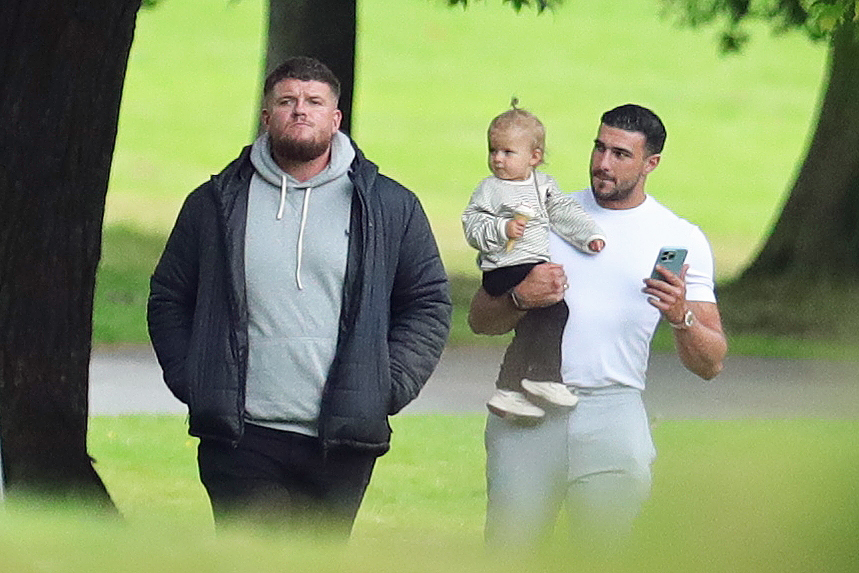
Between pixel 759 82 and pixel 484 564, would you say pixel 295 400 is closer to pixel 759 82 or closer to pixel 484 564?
pixel 484 564

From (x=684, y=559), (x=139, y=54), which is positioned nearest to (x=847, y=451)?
(x=684, y=559)

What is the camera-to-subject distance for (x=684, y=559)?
475cm

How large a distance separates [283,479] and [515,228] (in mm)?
956

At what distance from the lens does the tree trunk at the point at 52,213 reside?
5.25m

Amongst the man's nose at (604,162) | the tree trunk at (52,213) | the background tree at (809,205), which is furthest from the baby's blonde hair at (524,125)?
the tree trunk at (52,213)

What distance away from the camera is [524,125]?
184 inches

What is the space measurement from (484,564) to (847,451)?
121 centimetres

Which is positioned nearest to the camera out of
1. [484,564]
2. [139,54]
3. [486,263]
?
[486,263]

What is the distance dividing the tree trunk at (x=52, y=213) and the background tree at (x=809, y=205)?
2.02 meters

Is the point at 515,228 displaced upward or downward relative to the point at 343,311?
upward

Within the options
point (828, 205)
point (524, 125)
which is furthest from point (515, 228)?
point (828, 205)

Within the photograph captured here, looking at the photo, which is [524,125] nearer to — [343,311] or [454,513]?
[343,311]

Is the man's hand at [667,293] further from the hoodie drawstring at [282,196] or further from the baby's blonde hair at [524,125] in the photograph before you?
the hoodie drawstring at [282,196]

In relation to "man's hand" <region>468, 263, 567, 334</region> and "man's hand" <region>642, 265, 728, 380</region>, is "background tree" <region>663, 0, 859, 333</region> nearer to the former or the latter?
"man's hand" <region>642, 265, 728, 380</region>
